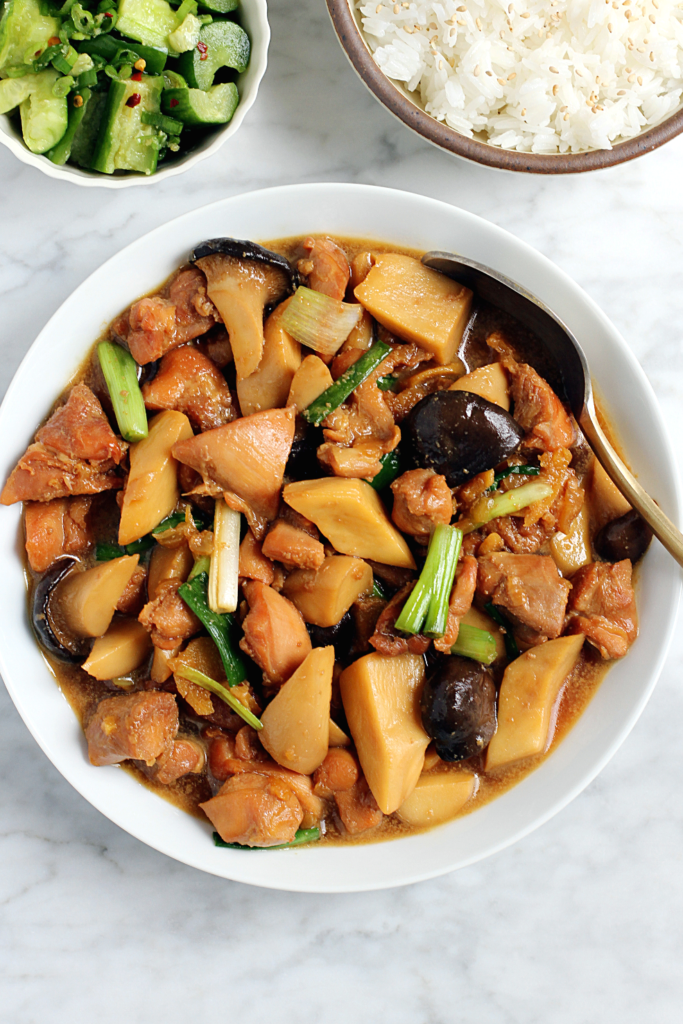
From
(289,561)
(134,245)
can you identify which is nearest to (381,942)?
(289,561)

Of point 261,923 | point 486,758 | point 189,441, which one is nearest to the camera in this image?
point 189,441

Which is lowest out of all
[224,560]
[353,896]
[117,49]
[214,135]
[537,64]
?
[353,896]

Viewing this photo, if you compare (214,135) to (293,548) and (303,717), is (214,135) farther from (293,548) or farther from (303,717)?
(303,717)

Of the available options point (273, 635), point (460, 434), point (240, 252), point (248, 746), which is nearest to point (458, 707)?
point (273, 635)

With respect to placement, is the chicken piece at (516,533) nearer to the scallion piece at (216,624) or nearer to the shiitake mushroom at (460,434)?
the shiitake mushroom at (460,434)

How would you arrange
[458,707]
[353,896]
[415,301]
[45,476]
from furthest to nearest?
[353,896]
[415,301]
[45,476]
[458,707]

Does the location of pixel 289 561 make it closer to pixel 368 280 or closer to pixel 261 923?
pixel 368 280

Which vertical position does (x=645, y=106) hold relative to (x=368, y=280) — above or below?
above
